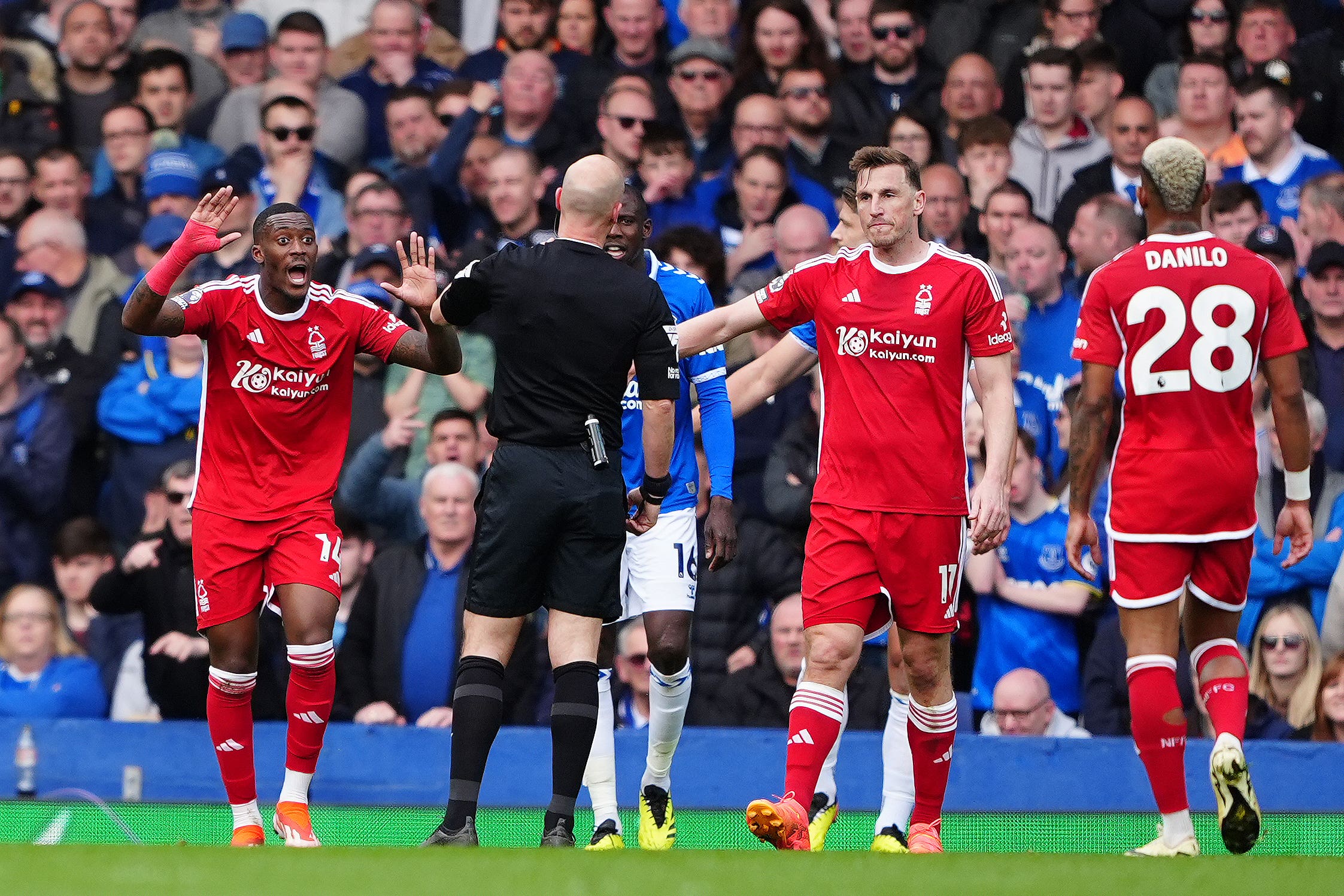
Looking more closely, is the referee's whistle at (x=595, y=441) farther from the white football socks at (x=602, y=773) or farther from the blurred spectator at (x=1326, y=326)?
the blurred spectator at (x=1326, y=326)

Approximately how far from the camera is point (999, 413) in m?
6.55

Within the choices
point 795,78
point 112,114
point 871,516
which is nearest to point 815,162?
point 795,78

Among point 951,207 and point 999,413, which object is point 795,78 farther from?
point 999,413

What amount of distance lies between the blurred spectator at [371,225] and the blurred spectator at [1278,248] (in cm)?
492

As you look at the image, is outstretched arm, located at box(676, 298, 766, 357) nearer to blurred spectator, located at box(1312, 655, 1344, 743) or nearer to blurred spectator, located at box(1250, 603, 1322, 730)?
blurred spectator, located at box(1250, 603, 1322, 730)

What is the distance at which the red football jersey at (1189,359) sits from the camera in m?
6.66

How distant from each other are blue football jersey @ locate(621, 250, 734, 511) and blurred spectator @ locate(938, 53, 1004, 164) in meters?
4.25

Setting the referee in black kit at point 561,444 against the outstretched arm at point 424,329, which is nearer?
the referee in black kit at point 561,444

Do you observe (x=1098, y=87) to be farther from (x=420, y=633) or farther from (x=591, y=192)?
(x=591, y=192)

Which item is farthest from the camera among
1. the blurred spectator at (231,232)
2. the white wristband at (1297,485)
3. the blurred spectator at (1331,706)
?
the blurred spectator at (231,232)

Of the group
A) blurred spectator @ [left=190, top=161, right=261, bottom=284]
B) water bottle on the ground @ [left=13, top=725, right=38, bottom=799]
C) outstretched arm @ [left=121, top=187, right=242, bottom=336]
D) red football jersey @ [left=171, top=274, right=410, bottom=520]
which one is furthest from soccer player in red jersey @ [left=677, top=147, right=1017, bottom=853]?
blurred spectator @ [left=190, top=161, right=261, bottom=284]

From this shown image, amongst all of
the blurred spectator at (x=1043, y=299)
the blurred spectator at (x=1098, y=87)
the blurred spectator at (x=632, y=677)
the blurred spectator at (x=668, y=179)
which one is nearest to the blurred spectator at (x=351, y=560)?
the blurred spectator at (x=632, y=677)

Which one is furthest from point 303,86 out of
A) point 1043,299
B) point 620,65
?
point 1043,299

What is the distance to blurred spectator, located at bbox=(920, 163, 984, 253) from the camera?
10.7 metres
